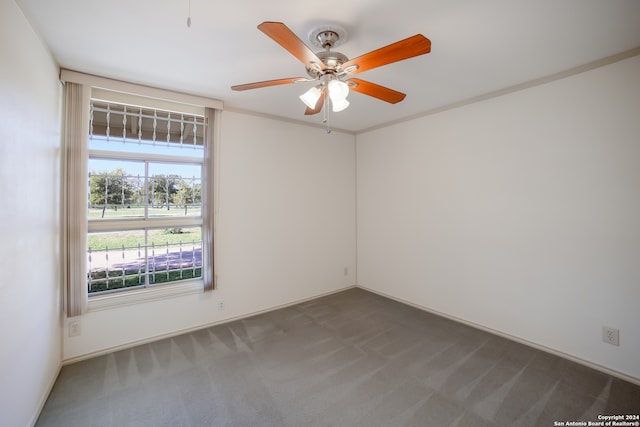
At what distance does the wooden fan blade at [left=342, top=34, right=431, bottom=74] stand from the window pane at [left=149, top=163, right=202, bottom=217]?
7.18 ft

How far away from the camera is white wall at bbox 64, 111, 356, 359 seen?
2.74 metres

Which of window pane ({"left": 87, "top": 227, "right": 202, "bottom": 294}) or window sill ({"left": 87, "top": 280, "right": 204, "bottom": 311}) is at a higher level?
window pane ({"left": 87, "top": 227, "right": 202, "bottom": 294})

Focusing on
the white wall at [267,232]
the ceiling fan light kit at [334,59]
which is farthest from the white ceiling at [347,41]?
the white wall at [267,232]

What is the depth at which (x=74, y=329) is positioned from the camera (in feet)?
7.80

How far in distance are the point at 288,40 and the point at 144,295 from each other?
8.84 feet

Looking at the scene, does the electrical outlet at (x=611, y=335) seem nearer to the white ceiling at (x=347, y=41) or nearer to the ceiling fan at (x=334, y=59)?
the white ceiling at (x=347, y=41)

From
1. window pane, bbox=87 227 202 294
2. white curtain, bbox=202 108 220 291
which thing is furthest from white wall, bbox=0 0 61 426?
white curtain, bbox=202 108 220 291

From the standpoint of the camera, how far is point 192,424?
5.58 feet

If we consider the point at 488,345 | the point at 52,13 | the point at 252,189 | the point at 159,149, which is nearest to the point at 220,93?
the point at 159,149

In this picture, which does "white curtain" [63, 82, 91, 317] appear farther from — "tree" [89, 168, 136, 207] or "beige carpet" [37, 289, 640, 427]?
"beige carpet" [37, 289, 640, 427]

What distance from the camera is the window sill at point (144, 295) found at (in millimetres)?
2508

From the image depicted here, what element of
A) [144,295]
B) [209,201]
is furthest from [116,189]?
[144,295]

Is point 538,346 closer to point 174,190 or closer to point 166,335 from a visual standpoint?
point 166,335

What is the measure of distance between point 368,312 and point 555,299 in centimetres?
187
